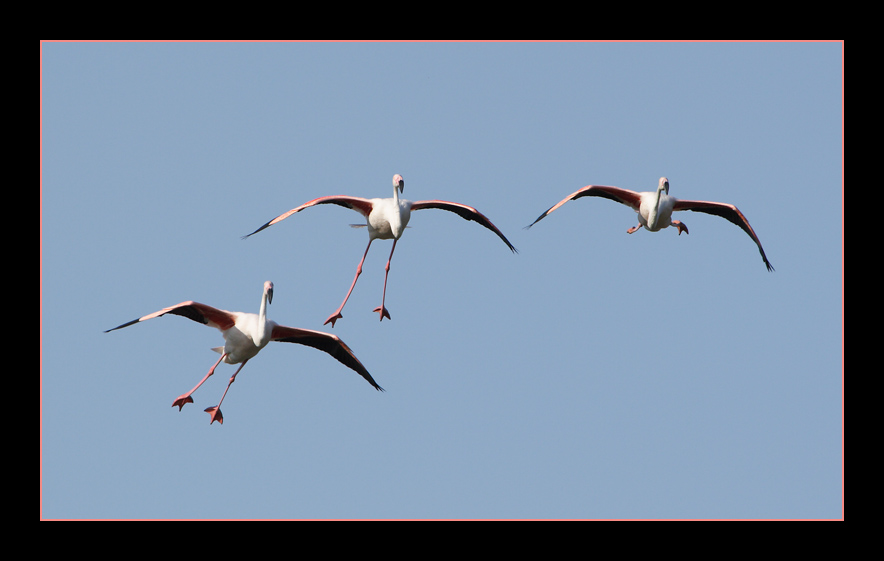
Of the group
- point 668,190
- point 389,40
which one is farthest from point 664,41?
point 389,40

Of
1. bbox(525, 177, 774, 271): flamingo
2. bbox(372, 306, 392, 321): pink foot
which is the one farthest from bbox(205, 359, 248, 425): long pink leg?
bbox(525, 177, 774, 271): flamingo

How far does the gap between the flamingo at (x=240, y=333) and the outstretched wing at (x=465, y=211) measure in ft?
10.8

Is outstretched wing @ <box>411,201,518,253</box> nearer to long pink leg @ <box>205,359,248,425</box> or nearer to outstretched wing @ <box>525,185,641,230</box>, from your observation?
outstretched wing @ <box>525,185,641,230</box>

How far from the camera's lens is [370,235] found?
80.2 ft

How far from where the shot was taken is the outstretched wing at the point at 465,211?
79.9 ft

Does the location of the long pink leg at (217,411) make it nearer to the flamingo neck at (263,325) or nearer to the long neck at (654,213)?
the flamingo neck at (263,325)

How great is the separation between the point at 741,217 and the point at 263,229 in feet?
32.4

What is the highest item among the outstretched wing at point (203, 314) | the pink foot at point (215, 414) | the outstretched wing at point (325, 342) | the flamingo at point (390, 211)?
the flamingo at point (390, 211)

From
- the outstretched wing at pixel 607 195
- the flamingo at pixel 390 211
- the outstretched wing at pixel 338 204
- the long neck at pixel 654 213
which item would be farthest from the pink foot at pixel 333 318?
the long neck at pixel 654 213

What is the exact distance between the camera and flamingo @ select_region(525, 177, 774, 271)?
25.0 m

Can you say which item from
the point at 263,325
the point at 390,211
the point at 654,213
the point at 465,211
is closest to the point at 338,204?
the point at 390,211

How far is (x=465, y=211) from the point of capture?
80.5 ft

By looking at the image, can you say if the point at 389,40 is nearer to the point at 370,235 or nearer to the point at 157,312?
the point at 370,235

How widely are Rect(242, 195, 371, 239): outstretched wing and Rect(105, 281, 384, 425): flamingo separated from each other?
1528mm
